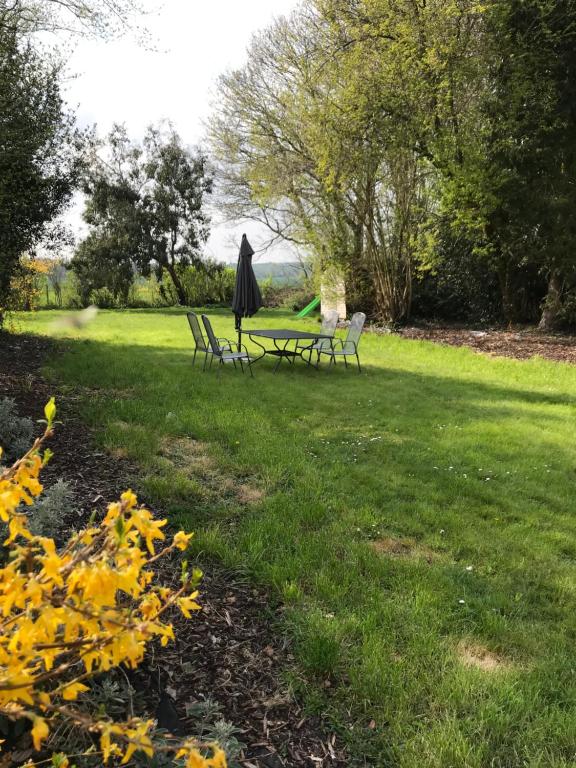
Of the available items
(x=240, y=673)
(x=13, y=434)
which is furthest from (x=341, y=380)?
(x=240, y=673)

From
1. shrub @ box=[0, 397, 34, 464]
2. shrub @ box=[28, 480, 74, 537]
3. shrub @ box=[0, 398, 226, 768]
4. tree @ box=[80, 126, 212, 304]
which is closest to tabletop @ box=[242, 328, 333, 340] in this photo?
shrub @ box=[0, 397, 34, 464]

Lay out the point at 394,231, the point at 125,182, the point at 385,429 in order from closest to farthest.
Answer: the point at 385,429
the point at 394,231
the point at 125,182

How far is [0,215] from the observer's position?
8188mm

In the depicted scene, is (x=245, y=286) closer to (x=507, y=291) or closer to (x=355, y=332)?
(x=355, y=332)

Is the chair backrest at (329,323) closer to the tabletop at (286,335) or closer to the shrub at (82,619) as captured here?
the tabletop at (286,335)

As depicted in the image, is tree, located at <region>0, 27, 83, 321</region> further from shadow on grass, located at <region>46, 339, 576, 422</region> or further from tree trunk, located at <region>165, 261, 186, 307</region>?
tree trunk, located at <region>165, 261, 186, 307</region>

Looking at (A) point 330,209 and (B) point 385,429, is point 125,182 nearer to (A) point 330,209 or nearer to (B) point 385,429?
(A) point 330,209

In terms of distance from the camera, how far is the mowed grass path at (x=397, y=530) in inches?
78.0

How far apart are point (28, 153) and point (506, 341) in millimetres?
9621

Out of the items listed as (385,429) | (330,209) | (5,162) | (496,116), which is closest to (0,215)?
(5,162)

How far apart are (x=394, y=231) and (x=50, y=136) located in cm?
807

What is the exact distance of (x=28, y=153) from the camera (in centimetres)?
830

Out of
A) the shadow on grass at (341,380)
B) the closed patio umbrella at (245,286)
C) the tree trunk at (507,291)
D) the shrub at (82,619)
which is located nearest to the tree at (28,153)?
the shadow on grass at (341,380)

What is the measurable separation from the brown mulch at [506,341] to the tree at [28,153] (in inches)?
315
